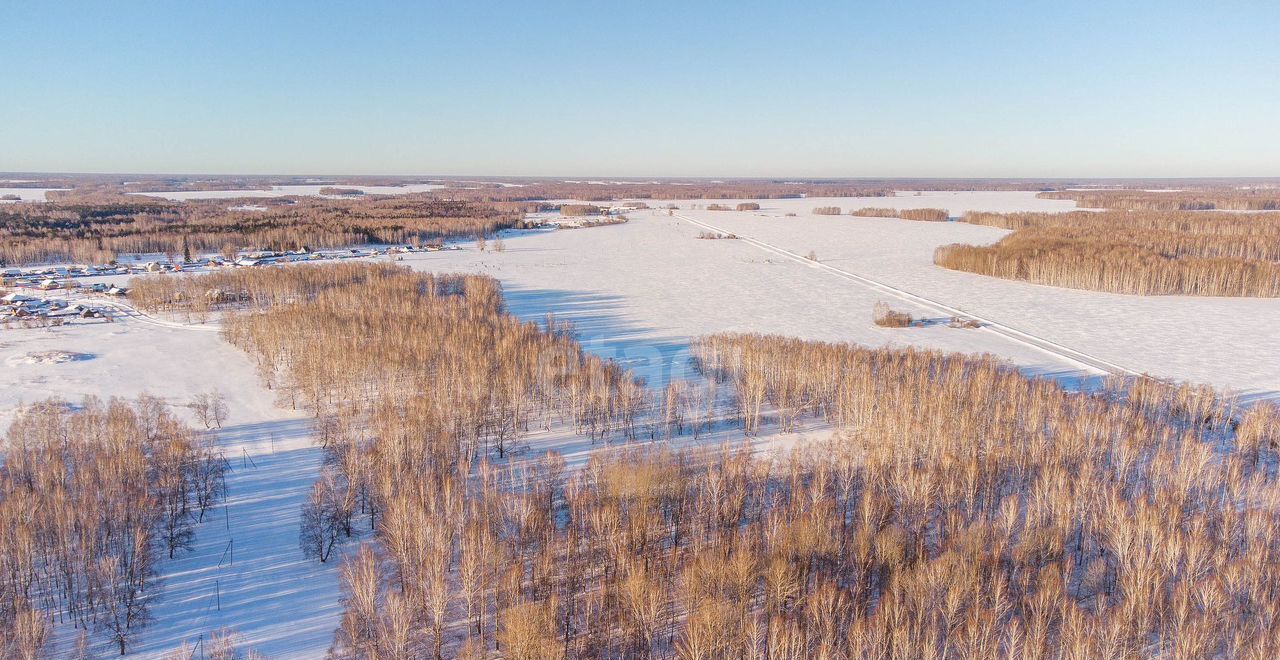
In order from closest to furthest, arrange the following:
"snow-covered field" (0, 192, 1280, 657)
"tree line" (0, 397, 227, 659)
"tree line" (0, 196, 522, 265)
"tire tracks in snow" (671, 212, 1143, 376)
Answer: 1. "tree line" (0, 397, 227, 659)
2. "snow-covered field" (0, 192, 1280, 657)
3. "tire tracks in snow" (671, 212, 1143, 376)
4. "tree line" (0, 196, 522, 265)

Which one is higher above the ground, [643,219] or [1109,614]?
[643,219]

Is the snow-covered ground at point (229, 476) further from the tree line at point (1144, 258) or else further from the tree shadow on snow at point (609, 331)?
the tree line at point (1144, 258)

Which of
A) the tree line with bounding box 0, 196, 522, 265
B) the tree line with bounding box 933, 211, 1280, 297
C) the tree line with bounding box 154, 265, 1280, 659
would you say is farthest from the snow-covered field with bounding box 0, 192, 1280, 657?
the tree line with bounding box 0, 196, 522, 265

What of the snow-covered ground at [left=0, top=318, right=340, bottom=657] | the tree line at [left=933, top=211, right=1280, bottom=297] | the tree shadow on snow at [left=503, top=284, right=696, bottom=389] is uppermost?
the tree line at [left=933, top=211, right=1280, bottom=297]

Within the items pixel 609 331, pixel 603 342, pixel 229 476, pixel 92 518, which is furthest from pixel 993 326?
pixel 92 518

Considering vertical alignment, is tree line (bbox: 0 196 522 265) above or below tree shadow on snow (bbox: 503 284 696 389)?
above

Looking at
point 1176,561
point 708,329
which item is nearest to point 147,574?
point 1176,561

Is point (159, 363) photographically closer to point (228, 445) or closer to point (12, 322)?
point (228, 445)

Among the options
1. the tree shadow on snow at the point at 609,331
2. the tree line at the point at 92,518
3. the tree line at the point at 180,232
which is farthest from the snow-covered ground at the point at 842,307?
the tree line at the point at 92,518

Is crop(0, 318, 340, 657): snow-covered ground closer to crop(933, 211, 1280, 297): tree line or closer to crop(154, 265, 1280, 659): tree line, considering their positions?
crop(154, 265, 1280, 659): tree line

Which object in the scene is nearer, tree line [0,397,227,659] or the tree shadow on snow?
tree line [0,397,227,659]
